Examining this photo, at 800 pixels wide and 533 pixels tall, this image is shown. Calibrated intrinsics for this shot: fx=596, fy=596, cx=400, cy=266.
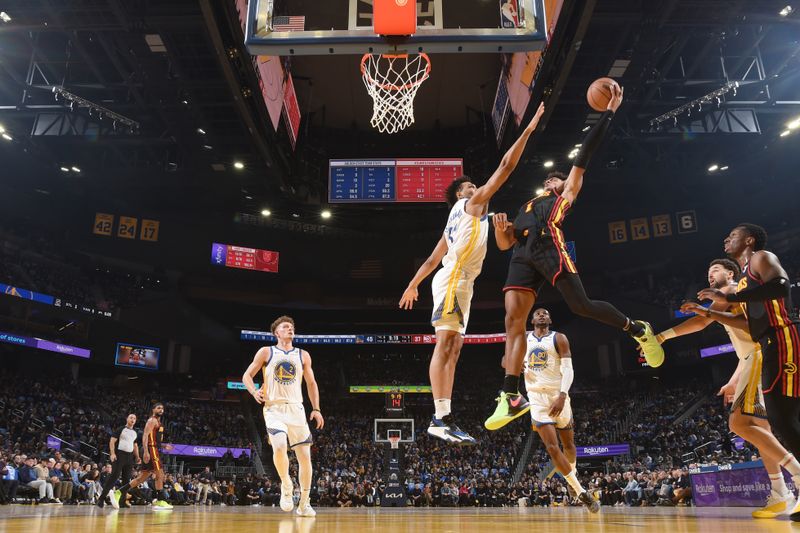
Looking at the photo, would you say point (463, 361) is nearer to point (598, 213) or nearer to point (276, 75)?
point (598, 213)

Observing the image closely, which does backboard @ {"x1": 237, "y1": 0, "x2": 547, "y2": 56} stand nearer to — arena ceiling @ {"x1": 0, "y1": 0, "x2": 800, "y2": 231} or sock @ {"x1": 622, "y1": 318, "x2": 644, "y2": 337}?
sock @ {"x1": 622, "y1": 318, "x2": 644, "y2": 337}

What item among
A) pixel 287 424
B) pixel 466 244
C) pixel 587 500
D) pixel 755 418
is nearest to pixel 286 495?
pixel 287 424

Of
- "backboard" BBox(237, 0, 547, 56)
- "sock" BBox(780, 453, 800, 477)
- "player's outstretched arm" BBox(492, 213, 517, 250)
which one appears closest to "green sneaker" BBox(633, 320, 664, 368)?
"player's outstretched arm" BBox(492, 213, 517, 250)

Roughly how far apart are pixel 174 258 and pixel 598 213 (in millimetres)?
20136

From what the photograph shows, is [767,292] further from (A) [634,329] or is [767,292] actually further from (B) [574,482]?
(B) [574,482]

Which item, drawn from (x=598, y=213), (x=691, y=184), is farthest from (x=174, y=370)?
(x=691, y=184)

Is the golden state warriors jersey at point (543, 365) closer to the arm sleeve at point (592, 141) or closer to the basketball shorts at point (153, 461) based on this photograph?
the arm sleeve at point (592, 141)

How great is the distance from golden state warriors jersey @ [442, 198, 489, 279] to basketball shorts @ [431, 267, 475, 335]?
70 mm

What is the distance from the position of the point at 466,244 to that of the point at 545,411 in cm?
327

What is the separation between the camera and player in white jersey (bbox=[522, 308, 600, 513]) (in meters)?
7.21

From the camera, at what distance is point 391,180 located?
16797 mm

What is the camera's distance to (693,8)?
12.3m

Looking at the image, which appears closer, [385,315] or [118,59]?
[118,59]

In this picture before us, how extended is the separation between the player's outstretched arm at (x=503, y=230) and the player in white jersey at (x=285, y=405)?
285cm
